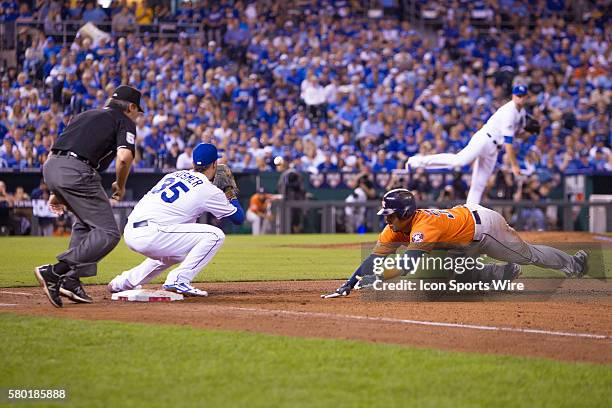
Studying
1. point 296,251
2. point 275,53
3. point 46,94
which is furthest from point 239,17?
point 296,251

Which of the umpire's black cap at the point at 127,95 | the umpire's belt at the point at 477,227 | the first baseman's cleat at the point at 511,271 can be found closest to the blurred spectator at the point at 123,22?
the umpire's black cap at the point at 127,95

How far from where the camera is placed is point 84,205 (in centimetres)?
825

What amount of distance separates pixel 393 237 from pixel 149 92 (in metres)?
16.8

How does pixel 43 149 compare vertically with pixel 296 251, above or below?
above

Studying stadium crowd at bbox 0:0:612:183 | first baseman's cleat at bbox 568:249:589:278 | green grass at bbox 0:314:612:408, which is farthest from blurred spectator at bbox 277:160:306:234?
green grass at bbox 0:314:612:408

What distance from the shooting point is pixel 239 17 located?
28.5 meters

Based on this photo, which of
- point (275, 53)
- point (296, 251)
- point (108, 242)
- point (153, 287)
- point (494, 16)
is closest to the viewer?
point (108, 242)

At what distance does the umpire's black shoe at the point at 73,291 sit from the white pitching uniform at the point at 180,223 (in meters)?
0.62

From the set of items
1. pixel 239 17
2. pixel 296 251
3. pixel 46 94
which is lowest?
pixel 296 251

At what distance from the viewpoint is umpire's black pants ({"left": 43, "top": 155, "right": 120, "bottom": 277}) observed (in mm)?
8102

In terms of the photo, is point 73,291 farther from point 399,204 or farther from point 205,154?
point 399,204

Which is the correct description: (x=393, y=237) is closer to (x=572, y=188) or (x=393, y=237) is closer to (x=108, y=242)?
(x=108, y=242)

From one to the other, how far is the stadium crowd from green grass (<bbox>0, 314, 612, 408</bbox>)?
16354 millimetres
